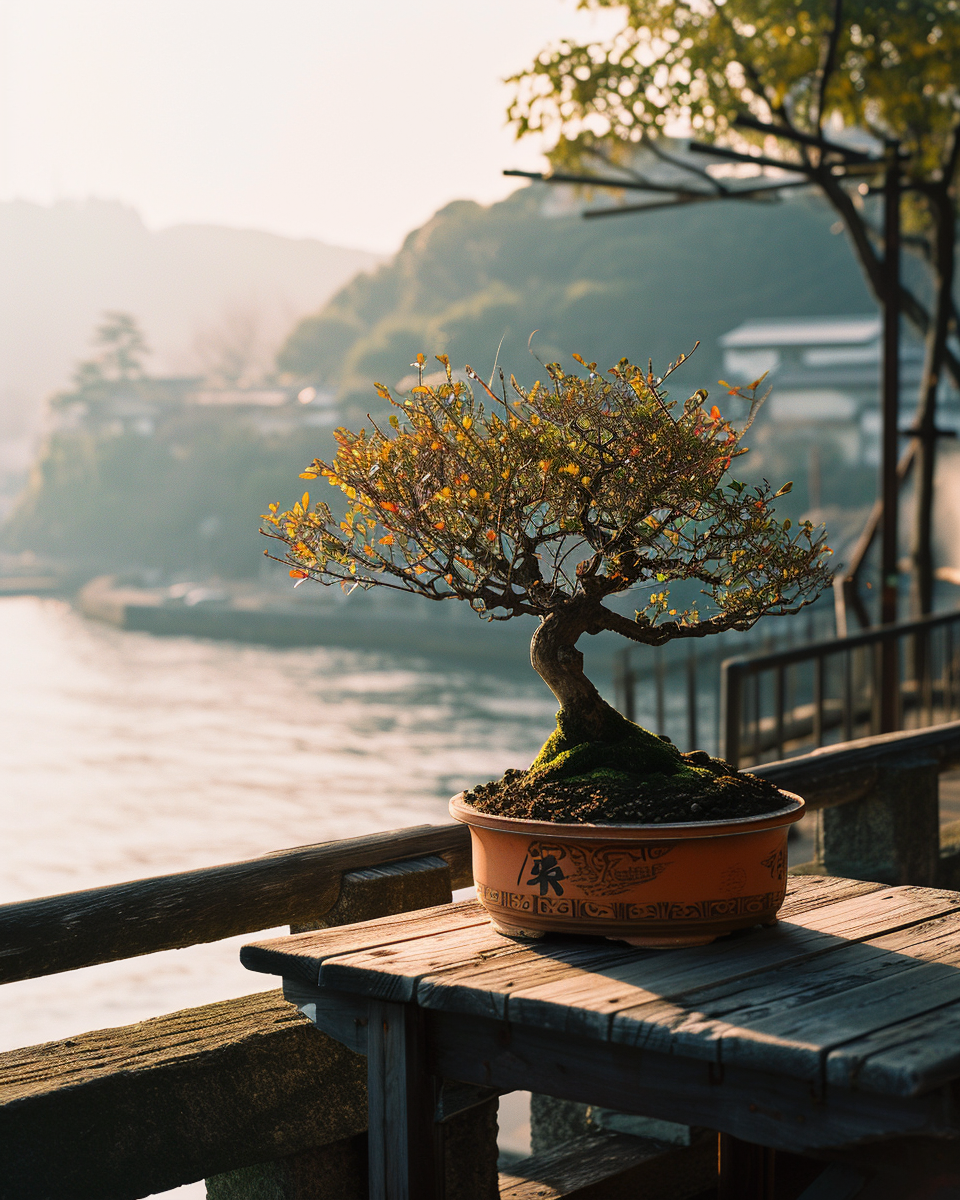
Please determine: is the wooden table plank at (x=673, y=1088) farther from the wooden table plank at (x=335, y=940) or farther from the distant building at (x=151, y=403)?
the distant building at (x=151, y=403)

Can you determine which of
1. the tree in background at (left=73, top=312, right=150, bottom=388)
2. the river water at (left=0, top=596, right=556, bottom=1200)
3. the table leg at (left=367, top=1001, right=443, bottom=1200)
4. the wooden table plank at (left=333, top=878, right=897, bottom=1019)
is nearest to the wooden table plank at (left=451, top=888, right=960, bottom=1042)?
the wooden table plank at (left=333, top=878, right=897, bottom=1019)

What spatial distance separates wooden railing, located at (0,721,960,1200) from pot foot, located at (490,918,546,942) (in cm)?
42

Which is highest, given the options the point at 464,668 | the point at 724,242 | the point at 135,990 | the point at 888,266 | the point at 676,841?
the point at 724,242

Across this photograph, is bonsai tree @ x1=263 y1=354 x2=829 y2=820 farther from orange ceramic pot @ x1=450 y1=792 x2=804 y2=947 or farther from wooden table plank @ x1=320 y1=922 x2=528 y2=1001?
wooden table plank @ x1=320 y1=922 x2=528 y2=1001

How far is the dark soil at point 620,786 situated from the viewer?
157 centimetres

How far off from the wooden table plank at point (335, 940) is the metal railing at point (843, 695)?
2.51 m

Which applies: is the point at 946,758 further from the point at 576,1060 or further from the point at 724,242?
the point at 724,242

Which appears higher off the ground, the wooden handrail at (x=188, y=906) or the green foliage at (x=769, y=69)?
the green foliage at (x=769, y=69)

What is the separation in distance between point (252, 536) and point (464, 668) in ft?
80.3

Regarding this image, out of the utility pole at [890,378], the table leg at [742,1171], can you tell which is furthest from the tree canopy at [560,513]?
the utility pole at [890,378]

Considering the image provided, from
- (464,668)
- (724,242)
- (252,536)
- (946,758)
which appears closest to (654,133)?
(946,758)

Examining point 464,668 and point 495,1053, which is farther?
point 464,668

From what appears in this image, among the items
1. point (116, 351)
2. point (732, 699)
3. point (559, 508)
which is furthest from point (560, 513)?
point (116, 351)

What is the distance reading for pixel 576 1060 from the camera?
52.6 inches
